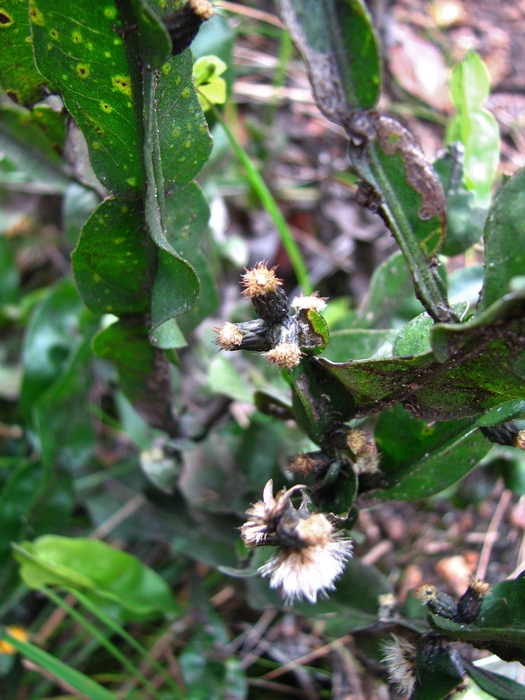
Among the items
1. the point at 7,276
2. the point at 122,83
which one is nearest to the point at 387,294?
the point at 122,83

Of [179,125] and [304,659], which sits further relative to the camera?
[304,659]

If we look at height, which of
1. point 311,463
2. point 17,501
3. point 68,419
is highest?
point 311,463

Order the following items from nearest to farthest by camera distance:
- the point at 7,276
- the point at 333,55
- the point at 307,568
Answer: the point at 307,568, the point at 333,55, the point at 7,276

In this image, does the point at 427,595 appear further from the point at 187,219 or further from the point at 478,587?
the point at 187,219

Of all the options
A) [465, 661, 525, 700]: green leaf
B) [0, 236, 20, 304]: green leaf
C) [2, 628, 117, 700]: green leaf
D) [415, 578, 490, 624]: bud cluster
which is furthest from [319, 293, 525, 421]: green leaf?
[0, 236, 20, 304]: green leaf

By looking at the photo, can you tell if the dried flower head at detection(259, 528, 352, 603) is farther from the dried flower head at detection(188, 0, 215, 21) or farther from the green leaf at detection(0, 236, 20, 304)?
the green leaf at detection(0, 236, 20, 304)

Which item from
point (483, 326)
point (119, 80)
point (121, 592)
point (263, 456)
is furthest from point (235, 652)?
point (119, 80)
